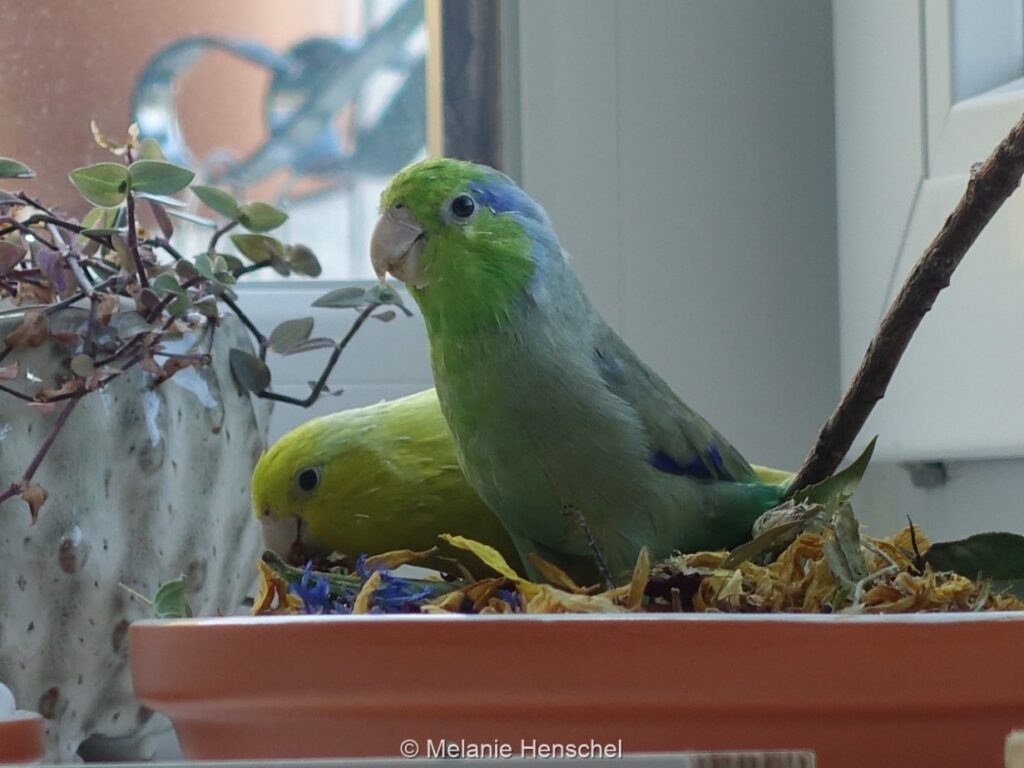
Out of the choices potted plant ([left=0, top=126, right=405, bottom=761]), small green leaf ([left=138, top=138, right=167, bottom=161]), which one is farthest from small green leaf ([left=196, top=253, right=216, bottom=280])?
small green leaf ([left=138, top=138, right=167, bottom=161])

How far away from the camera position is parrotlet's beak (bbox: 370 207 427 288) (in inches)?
18.1

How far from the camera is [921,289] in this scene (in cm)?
37

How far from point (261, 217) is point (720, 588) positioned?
37cm

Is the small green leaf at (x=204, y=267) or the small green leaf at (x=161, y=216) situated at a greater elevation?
the small green leaf at (x=161, y=216)

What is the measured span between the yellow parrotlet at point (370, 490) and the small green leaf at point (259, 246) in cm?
16

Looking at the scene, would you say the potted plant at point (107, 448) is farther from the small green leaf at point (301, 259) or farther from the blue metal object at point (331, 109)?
the blue metal object at point (331, 109)

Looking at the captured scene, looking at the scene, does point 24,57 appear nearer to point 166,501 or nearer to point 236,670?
point 166,501

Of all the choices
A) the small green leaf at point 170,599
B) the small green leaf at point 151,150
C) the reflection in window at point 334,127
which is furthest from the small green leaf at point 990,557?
the reflection in window at point 334,127

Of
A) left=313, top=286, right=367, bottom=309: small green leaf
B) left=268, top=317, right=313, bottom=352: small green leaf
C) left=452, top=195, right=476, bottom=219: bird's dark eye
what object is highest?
left=452, top=195, right=476, bottom=219: bird's dark eye

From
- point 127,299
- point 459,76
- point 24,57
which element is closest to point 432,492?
point 127,299

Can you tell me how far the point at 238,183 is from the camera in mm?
900

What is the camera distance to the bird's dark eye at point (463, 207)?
0.46m

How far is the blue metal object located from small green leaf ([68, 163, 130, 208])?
0.31 metres

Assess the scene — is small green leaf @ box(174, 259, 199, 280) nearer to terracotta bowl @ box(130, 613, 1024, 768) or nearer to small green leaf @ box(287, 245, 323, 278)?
small green leaf @ box(287, 245, 323, 278)
